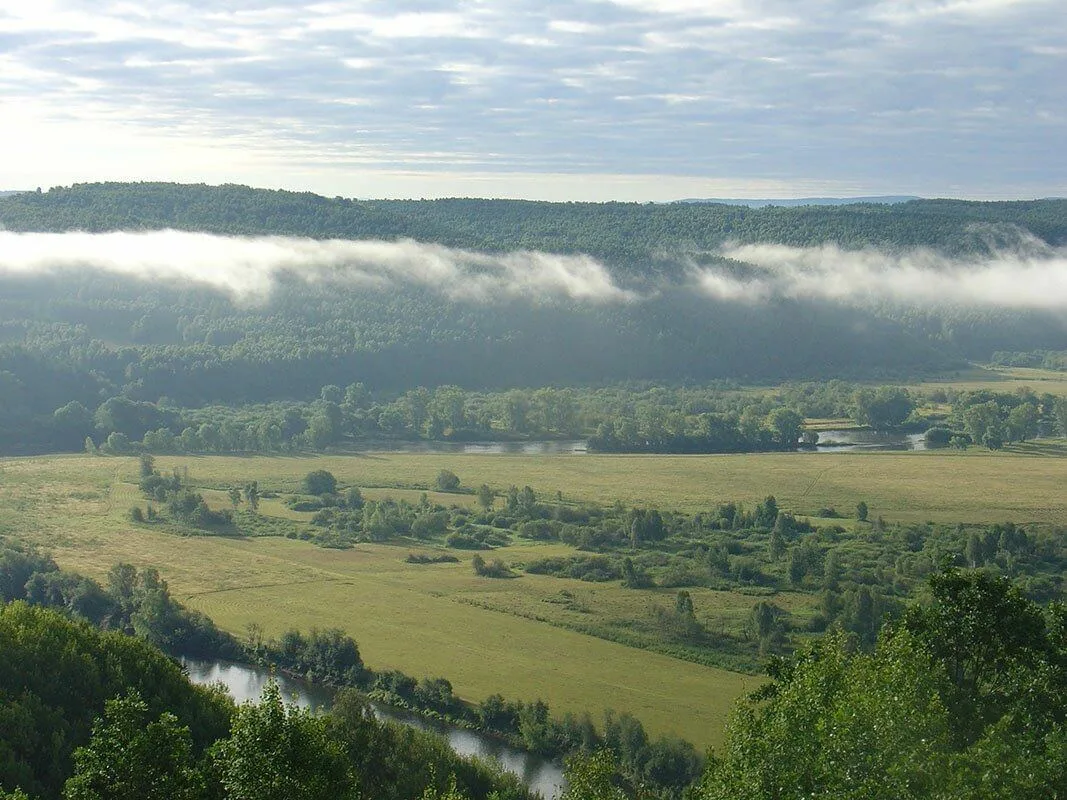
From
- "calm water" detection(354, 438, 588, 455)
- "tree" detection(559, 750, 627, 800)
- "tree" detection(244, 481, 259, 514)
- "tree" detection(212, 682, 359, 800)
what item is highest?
"tree" detection(212, 682, 359, 800)

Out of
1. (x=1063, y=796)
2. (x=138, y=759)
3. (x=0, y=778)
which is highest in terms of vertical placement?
(x=138, y=759)

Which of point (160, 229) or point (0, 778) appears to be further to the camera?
point (160, 229)

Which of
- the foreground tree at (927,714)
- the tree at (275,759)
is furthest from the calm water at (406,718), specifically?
the tree at (275,759)

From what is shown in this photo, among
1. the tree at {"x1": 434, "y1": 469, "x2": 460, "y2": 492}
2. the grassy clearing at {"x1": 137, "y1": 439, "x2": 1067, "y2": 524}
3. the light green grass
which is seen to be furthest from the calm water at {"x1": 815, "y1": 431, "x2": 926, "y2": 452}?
the tree at {"x1": 434, "y1": 469, "x2": 460, "y2": 492}

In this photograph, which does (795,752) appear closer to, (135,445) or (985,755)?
(985,755)

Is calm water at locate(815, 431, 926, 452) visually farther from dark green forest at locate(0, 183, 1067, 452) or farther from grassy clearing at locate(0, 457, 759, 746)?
grassy clearing at locate(0, 457, 759, 746)

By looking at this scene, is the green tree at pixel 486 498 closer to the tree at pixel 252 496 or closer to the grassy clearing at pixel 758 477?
the grassy clearing at pixel 758 477

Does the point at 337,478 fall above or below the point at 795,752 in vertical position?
below

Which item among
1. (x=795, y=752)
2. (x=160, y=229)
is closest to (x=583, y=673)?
(x=795, y=752)
